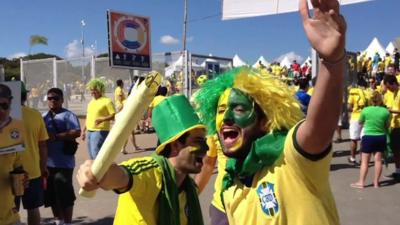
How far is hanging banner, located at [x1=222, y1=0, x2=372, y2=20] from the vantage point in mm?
9125

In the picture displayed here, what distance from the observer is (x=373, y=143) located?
26.2ft

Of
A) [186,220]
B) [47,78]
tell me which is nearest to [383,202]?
[186,220]

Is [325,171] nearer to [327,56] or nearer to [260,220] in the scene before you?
[260,220]

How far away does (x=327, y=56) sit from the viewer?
153 centimetres

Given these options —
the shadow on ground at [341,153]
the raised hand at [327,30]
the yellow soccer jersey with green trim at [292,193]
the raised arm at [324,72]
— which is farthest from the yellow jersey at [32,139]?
the shadow on ground at [341,153]

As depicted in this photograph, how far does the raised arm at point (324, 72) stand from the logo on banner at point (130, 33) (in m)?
12.4

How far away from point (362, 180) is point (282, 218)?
6.52m

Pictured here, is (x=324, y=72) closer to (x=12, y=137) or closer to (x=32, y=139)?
(x=12, y=137)

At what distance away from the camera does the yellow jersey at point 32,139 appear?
5.22 meters

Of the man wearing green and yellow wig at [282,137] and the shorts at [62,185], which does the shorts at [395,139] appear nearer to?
the shorts at [62,185]

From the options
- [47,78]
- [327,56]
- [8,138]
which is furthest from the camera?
[47,78]

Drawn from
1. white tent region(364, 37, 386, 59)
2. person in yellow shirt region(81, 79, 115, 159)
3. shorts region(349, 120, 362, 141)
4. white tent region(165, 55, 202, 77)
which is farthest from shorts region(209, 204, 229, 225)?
white tent region(364, 37, 386, 59)

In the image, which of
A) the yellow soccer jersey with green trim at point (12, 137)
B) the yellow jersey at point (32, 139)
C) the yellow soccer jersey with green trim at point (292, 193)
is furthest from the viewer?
the yellow jersey at point (32, 139)

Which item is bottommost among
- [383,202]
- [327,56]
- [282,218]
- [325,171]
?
[383,202]
